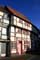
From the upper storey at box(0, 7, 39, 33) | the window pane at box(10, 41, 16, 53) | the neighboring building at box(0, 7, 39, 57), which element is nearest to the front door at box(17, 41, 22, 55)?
the neighboring building at box(0, 7, 39, 57)

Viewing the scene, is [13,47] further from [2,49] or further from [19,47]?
[2,49]

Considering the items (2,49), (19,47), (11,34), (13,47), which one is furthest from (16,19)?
(2,49)

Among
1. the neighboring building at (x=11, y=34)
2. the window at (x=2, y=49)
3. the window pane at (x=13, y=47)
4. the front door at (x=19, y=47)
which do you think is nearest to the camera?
the window at (x=2, y=49)

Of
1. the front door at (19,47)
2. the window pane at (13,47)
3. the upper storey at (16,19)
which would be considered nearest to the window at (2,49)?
the window pane at (13,47)

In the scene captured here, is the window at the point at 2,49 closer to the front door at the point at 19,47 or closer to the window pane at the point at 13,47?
the window pane at the point at 13,47

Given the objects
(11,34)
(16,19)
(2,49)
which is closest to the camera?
(2,49)

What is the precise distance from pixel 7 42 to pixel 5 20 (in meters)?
3.23

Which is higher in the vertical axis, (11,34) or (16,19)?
(16,19)

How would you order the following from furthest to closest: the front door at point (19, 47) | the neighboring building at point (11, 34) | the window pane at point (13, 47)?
the front door at point (19, 47) → the window pane at point (13, 47) → the neighboring building at point (11, 34)

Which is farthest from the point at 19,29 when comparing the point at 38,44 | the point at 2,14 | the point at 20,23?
the point at 38,44

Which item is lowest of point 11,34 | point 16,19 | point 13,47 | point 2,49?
point 2,49

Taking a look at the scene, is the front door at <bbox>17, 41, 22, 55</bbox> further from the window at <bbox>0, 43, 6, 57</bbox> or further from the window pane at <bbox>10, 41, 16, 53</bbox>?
the window at <bbox>0, 43, 6, 57</bbox>

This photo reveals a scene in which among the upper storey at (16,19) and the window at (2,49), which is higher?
the upper storey at (16,19)

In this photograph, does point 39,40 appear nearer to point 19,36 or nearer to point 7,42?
point 19,36
